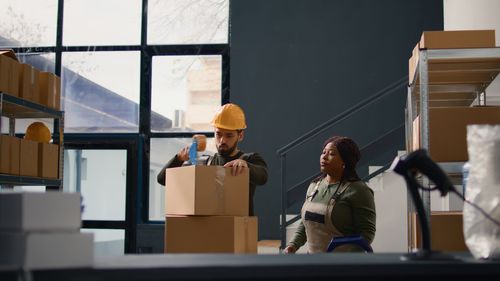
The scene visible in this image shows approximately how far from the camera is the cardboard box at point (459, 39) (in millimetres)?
3139

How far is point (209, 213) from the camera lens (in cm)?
273

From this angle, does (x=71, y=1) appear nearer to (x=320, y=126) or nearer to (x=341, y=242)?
(x=320, y=126)

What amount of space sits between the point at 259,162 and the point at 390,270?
2.04 m

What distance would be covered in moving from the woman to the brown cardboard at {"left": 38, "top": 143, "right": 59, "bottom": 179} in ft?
7.96

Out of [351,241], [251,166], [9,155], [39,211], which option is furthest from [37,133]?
[39,211]

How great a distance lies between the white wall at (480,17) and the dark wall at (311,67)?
0.84 metres

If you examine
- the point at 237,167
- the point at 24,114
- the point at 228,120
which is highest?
the point at 24,114

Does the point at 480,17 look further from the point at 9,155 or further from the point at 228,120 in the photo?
the point at 9,155

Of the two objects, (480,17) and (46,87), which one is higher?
(480,17)

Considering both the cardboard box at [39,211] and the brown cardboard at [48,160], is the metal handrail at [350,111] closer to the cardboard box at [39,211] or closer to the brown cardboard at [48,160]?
the brown cardboard at [48,160]

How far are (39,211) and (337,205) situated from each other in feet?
6.92

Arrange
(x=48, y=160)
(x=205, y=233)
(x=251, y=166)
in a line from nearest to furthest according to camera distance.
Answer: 1. (x=205, y=233)
2. (x=251, y=166)
3. (x=48, y=160)

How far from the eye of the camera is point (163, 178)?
349cm

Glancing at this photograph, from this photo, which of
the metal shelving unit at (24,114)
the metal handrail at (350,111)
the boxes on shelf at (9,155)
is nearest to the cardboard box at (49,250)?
the metal shelving unit at (24,114)
